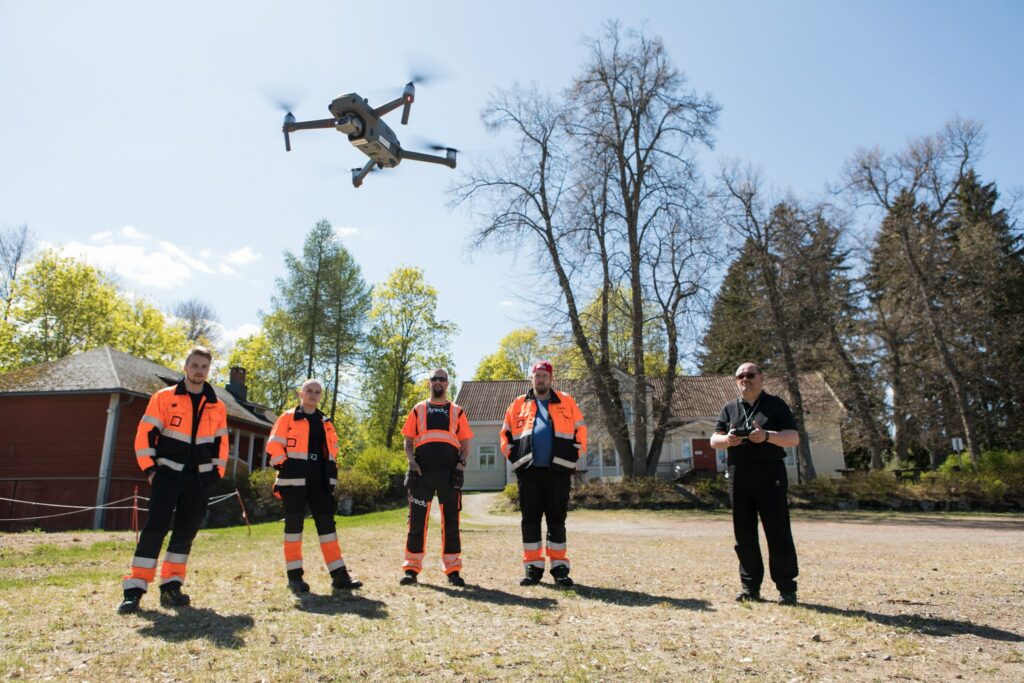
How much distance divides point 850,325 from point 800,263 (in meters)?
5.68

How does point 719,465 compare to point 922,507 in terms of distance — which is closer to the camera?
point 922,507

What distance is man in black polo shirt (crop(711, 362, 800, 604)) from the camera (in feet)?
16.8

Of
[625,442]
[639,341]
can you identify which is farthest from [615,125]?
[625,442]

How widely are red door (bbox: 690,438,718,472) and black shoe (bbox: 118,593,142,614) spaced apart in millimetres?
33383

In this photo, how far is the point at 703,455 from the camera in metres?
36.3

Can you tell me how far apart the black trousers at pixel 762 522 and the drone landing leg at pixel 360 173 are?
7730 mm

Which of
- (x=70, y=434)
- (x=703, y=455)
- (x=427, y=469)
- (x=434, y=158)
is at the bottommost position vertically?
(x=427, y=469)

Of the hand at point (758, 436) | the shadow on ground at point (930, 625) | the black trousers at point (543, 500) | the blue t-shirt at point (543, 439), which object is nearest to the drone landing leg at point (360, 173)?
the blue t-shirt at point (543, 439)

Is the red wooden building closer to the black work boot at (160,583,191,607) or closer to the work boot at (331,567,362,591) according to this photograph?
the black work boot at (160,583,191,607)

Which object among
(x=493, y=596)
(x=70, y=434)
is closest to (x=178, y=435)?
(x=493, y=596)

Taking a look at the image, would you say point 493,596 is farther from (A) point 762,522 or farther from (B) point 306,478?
(A) point 762,522

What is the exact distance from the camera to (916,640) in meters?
3.89

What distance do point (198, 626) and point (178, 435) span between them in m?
1.58

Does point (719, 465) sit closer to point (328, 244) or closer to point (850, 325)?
point (850, 325)
